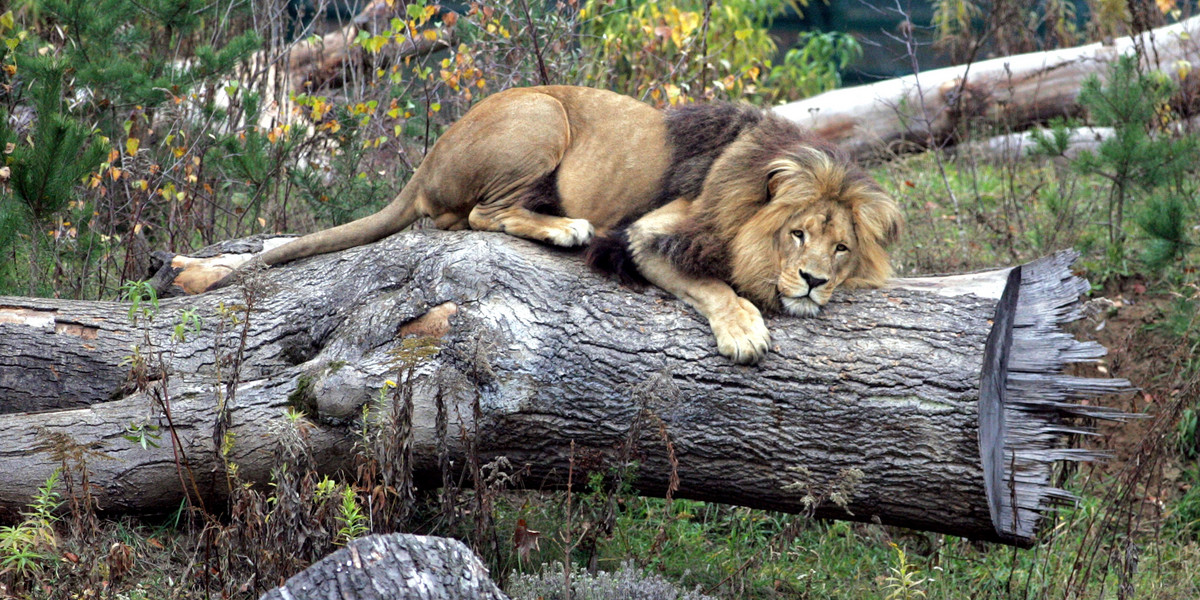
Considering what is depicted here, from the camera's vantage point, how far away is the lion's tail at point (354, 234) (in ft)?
15.9

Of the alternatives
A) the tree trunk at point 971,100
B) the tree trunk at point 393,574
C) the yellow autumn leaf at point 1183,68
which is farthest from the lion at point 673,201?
the yellow autumn leaf at point 1183,68

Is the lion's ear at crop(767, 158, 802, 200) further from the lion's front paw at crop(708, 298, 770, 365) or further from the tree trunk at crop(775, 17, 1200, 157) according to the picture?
the tree trunk at crop(775, 17, 1200, 157)

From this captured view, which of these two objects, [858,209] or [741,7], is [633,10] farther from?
[858,209]

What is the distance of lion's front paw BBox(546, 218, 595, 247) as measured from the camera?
455 cm

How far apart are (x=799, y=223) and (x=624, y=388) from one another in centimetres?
101

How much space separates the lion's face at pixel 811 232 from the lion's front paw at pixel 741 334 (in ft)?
0.69

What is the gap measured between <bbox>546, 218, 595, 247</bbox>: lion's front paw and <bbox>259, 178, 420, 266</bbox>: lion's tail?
0.88 m

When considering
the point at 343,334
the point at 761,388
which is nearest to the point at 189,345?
the point at 343,334

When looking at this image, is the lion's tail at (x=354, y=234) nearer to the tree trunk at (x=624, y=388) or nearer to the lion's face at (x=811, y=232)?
the tree trunk at (x=624, y=388)

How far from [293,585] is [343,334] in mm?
1588

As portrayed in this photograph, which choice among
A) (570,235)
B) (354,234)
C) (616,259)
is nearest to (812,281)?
(616,259)

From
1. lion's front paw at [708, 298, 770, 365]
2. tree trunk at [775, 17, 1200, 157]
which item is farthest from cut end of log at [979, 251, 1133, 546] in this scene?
tree trunk at [775, 17, 1200, 157]

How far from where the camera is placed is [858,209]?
4254 millimetres

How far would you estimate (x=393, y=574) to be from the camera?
2.82 meters
